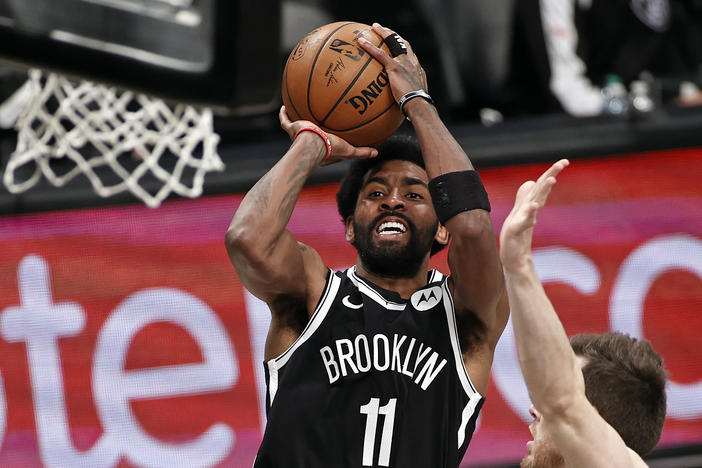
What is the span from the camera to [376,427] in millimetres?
3309

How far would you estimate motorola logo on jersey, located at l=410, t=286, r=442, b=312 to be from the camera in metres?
3.52

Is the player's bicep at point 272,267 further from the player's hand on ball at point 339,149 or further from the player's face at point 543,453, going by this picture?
the player's face at point 543,453

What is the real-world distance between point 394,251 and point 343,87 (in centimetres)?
58

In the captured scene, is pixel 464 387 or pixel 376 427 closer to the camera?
pixel 376 427

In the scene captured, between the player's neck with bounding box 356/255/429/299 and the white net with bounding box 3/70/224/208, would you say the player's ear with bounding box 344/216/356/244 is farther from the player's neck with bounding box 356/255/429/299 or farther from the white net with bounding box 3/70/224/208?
the white net with bounding box 3/70/224/208

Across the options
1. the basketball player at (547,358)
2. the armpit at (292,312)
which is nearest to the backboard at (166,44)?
the armpit at (292,312)

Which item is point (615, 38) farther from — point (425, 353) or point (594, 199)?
point (425, 353)

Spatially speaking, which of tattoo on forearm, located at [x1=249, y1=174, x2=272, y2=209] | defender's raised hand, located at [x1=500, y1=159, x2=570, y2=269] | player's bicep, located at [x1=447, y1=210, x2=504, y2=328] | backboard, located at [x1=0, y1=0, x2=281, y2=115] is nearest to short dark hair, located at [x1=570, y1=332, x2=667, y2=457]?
player's bicep, located at [x1=447, y1=210, x2=504, y2=328]

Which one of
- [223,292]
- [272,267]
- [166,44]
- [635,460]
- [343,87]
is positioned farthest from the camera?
[223,292]

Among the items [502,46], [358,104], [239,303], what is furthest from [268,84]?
[502,46]

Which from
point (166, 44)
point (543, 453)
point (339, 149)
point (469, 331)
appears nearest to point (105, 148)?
point (166, 44)

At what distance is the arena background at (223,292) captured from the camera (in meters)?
5.39

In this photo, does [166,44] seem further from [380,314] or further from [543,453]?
[543,453]

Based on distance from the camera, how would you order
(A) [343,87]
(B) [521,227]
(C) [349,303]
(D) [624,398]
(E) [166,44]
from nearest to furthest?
(B) [521,227]
(D) [624,398]
(A) [343,87]
(C) [349,303]
(E) [166,44]
